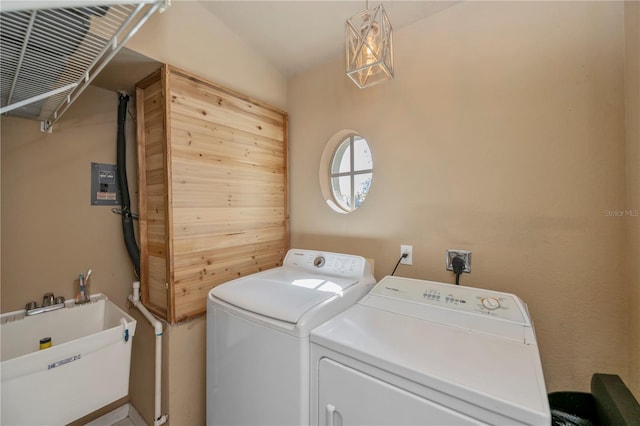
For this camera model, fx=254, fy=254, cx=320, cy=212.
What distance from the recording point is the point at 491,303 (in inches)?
43.3

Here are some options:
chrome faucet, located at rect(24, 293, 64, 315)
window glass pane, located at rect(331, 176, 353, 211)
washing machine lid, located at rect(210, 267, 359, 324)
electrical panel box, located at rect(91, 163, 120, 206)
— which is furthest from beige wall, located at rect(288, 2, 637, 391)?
chrome faucet, located at rect(24, 293, 64, 315)

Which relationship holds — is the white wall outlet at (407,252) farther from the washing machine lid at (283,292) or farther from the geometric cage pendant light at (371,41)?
the geometric cage pendant light at (371,41)

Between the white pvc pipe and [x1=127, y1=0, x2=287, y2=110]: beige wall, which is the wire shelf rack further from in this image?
the white pvc pipe

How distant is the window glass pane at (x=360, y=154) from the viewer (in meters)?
1.99

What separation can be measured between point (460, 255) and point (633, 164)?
29.2 inches

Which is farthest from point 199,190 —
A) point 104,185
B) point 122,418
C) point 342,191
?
point 122,418

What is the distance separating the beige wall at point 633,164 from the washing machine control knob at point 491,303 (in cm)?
45

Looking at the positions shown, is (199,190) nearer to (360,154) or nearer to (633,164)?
(360,154)

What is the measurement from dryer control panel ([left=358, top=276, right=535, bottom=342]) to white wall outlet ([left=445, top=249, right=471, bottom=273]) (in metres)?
0.19

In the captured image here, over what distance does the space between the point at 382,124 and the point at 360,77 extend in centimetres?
49

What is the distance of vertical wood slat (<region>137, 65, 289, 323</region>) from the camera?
1.42m

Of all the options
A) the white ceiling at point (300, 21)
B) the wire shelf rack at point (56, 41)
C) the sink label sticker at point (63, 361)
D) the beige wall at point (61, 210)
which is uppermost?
the white ceiling at point (300, 21)

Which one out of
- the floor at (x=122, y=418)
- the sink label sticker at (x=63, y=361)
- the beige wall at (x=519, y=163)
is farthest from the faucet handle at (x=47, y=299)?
the beige wall at (x=519, y=163)

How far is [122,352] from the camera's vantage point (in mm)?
1271
